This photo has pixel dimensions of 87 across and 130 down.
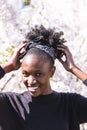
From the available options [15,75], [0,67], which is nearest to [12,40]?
[15,75]

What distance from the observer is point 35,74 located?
305 centimetres

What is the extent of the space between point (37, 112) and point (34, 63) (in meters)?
0.34

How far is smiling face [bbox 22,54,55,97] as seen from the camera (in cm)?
305

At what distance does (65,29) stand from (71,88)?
748 millimetres

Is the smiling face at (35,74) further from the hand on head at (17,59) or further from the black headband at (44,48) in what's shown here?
the hand on head at (17,59)

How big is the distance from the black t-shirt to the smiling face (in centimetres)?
10

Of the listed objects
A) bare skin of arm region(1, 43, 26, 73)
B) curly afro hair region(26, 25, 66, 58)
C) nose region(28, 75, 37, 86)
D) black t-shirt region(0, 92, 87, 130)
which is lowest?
black t-shirt region(0, 92, 87, 130)

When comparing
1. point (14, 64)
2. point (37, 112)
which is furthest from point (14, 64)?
point (37, 112)

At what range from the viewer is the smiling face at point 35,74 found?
3.05 metres

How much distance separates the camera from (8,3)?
5.59 metres

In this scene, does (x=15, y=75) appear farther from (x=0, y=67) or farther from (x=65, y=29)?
(x=0, y=67)

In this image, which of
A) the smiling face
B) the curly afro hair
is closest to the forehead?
the smiling face

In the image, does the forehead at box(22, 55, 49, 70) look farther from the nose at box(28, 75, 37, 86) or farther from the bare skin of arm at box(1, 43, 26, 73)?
the bare skin of arm at box(1, 43, 26, 73)

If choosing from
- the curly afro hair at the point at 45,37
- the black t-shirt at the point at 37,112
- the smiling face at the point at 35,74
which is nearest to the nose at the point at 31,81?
the smiling face at the point at 35,74
